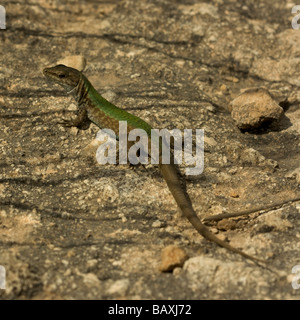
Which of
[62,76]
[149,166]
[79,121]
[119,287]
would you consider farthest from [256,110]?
[119,287]

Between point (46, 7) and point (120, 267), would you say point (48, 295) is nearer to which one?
point (120, 267)

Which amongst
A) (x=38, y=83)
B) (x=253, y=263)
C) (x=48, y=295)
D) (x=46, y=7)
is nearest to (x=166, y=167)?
(x=253, y=263)

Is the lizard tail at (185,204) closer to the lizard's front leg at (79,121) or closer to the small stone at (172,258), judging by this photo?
the small stone at (172,258)

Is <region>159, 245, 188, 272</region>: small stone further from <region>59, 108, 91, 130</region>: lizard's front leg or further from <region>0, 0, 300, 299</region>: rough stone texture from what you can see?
<region>59, 108, 91, 130</region>: lizard's front leg

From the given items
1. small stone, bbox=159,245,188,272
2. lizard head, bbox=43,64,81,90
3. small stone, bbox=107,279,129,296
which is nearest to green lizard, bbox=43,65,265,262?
lizard head, bbox=43,64,81,90

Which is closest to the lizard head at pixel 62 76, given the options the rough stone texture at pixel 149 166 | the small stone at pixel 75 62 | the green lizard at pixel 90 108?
the green lizard at pixel 90 108
